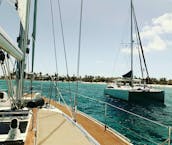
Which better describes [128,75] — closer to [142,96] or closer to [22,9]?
[142,96]

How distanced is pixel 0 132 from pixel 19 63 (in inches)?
84.5

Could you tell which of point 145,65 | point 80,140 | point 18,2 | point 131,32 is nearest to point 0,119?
point 80,140

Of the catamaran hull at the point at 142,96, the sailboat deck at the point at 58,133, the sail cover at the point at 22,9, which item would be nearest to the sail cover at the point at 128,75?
the catamaran hull at the point at 142,96

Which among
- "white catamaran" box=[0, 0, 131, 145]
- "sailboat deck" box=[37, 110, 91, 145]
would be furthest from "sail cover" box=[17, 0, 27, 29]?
"sailboat deck" box=[37, 110, 91, 145]

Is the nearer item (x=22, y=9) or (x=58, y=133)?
(x=22, y=9)

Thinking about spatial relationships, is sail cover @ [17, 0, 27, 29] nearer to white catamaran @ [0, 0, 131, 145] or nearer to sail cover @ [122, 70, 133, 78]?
white catamaran @ [0, 0, 131, 145]

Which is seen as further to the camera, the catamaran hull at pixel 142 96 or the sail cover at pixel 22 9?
the catamaran hull at pixel 142 96

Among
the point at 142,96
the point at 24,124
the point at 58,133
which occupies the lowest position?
the point at 142,96

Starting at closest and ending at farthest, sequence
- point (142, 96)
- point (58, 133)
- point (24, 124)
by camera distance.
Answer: point (24, 124)
point (58, 133)
point (142, 96)

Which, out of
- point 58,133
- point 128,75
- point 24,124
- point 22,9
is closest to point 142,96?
point 128,75

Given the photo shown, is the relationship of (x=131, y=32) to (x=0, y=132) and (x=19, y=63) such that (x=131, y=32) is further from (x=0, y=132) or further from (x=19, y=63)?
(x=0, y=132)

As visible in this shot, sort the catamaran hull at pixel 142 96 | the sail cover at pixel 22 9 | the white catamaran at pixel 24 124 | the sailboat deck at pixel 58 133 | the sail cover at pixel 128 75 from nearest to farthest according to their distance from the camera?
the white catamaran at pixel 24 124, the sailboat deck at pixel 58 133, the sail cover at pixel 22 9, the catamaran hull at pixel 142 96, the sail cover at pixel 128 75

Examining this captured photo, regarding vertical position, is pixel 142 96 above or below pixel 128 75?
below

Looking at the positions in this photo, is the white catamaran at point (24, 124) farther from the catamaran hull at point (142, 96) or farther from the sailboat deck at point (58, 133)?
the catamaran hull at point (142, 96)
